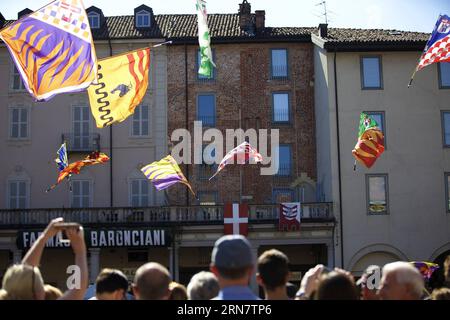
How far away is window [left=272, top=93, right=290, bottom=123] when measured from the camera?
39594 mm

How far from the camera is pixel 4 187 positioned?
38.5m

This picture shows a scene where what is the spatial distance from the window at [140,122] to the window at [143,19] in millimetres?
4574

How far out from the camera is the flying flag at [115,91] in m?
19.4

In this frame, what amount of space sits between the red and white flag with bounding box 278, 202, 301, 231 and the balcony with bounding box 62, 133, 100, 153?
9981mm

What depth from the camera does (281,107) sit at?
39.7 metres

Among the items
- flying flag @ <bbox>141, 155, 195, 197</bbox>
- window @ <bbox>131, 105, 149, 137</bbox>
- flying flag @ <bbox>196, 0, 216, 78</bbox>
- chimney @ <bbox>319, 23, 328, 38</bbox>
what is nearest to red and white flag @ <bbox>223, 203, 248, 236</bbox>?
window @ <bbox>131, 105, 149, 137</bbox>

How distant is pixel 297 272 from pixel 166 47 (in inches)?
520

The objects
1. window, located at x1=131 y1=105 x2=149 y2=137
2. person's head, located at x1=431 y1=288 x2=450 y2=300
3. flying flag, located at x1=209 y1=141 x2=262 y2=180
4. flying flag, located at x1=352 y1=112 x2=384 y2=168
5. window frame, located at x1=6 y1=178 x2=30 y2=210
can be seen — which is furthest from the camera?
window, located at x1=131 y1=105 x2=149 y2=137

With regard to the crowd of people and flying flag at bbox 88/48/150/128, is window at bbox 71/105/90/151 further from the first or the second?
the crowd of people

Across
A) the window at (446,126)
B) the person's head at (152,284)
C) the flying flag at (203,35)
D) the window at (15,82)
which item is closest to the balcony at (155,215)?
the window at (446,126)

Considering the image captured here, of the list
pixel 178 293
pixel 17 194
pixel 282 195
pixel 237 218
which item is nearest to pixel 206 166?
pixel 282 195

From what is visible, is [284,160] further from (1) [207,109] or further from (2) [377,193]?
(2) [377,193]

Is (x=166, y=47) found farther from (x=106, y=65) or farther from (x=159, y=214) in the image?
(x=106, y=65)
